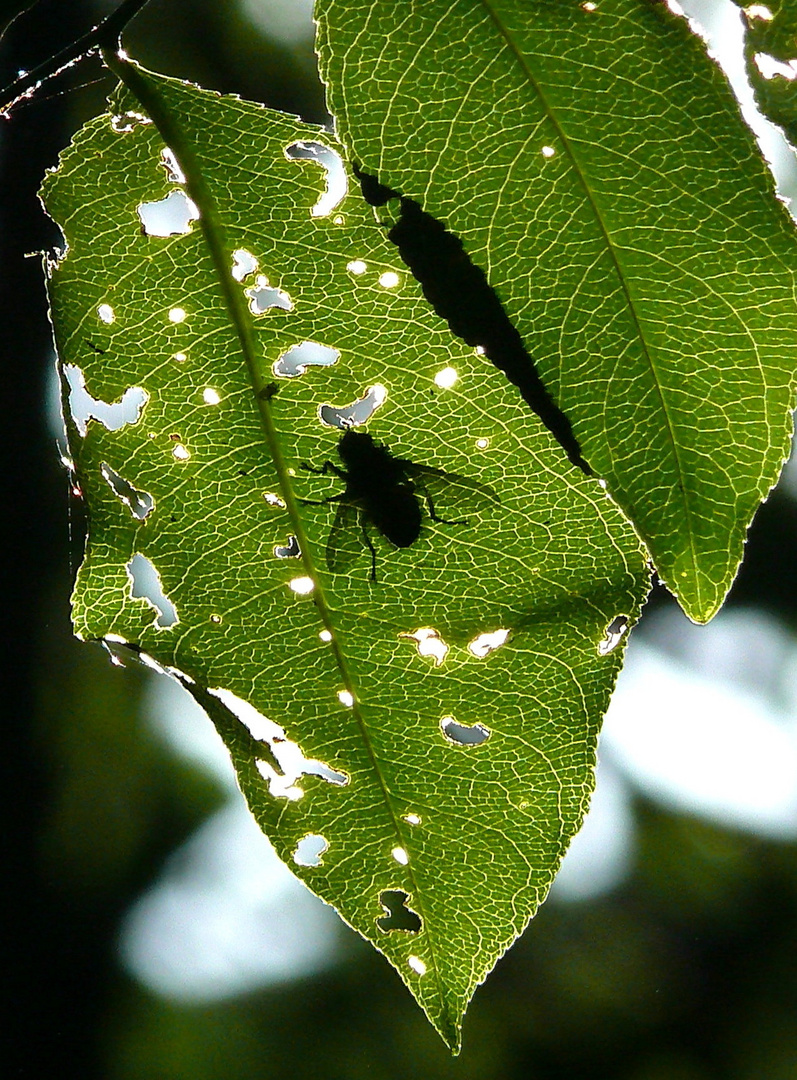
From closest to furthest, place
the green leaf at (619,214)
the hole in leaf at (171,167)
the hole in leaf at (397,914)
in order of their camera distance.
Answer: the green leaf at (619,214), the hole in leaf at (171,167), the hole in leaf at (397,914)

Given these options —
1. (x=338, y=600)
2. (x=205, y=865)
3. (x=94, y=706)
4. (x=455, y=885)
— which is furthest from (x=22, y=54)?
(x=205, y=865)

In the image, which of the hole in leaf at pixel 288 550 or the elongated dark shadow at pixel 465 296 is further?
the hole in leaf at pixel 288 550

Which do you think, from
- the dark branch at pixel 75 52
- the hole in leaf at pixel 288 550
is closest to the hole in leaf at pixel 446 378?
the hole in leaf at pixel 288 550

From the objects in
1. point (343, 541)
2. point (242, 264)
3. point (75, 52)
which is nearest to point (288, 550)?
point (343, 541)

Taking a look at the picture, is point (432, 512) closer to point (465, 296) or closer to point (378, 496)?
point (378, 496)

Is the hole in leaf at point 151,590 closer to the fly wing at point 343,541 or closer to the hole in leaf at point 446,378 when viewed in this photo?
the fly wing at point 343,541

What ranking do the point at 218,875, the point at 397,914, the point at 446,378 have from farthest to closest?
the point at 218,875 → the point at 397,914 → the point at 446,378
